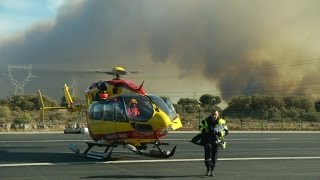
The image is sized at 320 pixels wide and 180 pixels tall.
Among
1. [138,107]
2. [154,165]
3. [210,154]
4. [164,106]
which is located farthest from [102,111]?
→ [210,154]

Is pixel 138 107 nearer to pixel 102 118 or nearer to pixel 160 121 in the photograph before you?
pixel 160 121

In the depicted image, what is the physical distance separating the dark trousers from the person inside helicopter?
4.58 meters

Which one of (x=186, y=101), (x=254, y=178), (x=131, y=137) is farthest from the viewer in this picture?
(x=186, y=101)

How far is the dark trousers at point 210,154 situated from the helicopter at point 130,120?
3641 millimetres

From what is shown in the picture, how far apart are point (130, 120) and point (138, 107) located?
55 cm

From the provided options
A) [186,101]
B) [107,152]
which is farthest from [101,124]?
[186,101]

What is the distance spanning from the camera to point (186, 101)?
4380 inches

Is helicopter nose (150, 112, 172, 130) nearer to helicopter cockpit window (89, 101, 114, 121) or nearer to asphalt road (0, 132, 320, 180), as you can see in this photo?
asphalt road (0, 132, 320, 180)

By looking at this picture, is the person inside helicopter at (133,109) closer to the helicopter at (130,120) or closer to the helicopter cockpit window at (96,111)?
the helicopter at (130,120)

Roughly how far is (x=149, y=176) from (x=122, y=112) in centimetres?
475

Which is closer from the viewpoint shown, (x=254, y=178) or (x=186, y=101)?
(x=254, y=178)

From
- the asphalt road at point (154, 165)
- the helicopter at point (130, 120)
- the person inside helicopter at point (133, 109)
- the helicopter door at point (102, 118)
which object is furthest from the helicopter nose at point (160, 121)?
the helicopter door at point (102, 118)

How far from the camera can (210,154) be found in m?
14.6

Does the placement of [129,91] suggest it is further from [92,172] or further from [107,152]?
[92,172]
